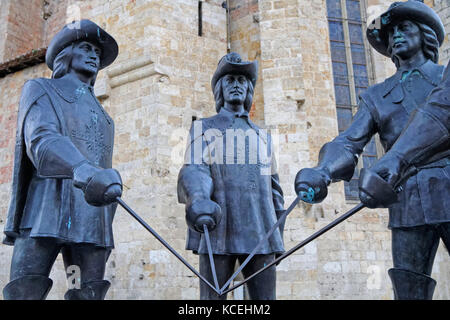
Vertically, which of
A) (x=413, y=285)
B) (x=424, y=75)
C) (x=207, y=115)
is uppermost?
(x=207, y=115)

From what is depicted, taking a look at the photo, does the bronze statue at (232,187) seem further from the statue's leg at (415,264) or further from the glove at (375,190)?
the glove at (375,190)

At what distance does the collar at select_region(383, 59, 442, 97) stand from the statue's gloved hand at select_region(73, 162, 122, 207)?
1561 mm

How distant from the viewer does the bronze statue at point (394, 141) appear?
2.42 meters

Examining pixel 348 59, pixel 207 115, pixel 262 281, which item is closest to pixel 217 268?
pixel 262 281

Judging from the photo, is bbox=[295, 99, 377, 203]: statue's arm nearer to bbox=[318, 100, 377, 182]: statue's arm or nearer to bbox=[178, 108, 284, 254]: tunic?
bbox=[318, 100, 377, 182]: statue's arm

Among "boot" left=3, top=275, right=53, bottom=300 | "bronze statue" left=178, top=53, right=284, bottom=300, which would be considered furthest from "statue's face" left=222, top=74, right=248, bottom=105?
"boot" left=3, top=275, right=53, bottom=300

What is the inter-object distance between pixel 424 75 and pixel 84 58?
199cm

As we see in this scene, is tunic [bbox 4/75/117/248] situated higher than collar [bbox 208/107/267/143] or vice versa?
collar [bbox 208/107/267/143]

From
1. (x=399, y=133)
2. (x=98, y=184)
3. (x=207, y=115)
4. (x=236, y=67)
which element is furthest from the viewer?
(x=207, y=115)

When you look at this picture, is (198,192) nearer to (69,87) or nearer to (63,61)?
(69,87)

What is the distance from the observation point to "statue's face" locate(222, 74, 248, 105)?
10.5 ft

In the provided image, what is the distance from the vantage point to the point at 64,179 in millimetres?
2648

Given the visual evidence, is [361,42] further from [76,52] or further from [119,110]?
[76,52]

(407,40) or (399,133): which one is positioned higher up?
(407,40)
